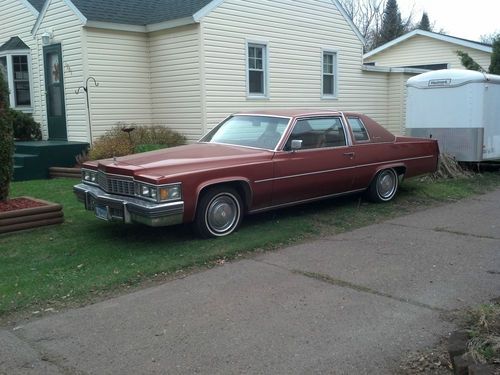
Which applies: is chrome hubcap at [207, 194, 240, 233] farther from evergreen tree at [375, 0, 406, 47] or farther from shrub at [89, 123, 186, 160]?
evergreen tree at [375, 0, 406, 47]

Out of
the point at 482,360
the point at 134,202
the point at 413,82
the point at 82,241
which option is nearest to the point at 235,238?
the point at 134,202

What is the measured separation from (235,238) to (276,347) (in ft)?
9.75

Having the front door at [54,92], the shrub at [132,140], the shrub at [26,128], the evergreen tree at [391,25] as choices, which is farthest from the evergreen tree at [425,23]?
the shrub at [26,128]

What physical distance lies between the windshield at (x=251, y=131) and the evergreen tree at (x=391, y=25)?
136 ft

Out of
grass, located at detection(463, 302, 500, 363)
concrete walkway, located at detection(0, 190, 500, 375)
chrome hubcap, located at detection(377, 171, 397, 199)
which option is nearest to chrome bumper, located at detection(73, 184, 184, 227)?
concrete walkway, located at detection(0, 190, 500, 375)

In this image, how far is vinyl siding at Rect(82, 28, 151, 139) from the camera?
13508 millimetres

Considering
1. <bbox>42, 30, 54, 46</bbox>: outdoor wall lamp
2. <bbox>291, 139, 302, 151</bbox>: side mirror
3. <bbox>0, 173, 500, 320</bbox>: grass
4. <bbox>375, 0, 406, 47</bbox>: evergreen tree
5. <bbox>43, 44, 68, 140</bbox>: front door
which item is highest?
<bbox>375, 0, 406, 47</bbox>: evergreen tree

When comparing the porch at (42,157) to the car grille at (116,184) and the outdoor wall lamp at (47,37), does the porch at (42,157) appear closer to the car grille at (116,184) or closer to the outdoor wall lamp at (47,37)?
the outdoor wall lamp at (47,37)

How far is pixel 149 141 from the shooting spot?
13336mm

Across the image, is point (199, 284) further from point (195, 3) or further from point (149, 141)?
point (195, 3)

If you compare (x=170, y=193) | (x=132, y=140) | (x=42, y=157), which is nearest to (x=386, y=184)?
(x=170, y=193)

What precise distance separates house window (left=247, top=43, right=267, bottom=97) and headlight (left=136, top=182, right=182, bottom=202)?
8.82 m

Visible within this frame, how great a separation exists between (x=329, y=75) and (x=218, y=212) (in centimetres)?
1117

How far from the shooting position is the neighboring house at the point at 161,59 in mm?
13539
